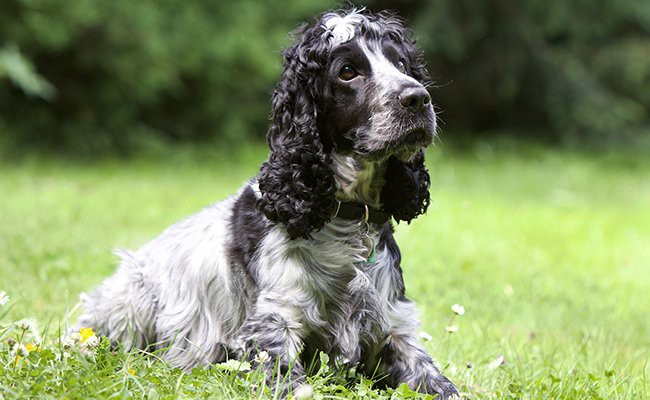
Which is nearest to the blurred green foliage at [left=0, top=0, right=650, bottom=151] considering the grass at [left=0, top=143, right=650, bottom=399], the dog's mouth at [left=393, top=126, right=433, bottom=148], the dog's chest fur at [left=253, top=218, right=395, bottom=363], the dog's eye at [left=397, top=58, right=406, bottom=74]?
the grass at [left=0, top=143, right=650, bottom=399]

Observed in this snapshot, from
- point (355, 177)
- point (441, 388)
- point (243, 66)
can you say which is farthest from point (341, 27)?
point (243, 66)

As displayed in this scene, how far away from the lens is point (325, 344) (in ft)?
12.3

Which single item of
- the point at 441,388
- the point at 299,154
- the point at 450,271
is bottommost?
the point at 441,388

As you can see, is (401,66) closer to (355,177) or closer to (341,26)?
(341,26)

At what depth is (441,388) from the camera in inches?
145

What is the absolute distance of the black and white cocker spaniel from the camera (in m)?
3.65

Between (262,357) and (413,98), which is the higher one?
(413,98)

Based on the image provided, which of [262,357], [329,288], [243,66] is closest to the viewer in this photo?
[262,357]

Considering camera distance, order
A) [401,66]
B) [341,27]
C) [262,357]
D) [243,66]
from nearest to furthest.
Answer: [262,357] → [341,27] → [401,66] → [243,66]

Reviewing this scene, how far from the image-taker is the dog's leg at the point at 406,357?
12.3 ft

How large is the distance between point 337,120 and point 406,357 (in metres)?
1.08

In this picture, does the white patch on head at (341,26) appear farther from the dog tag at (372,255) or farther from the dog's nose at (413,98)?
the dog tag at (372,255)

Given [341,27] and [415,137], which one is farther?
[341,27]

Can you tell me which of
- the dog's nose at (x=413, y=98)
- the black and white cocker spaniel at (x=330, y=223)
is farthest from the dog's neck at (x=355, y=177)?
the dog's nose at (x=413, y=98)
